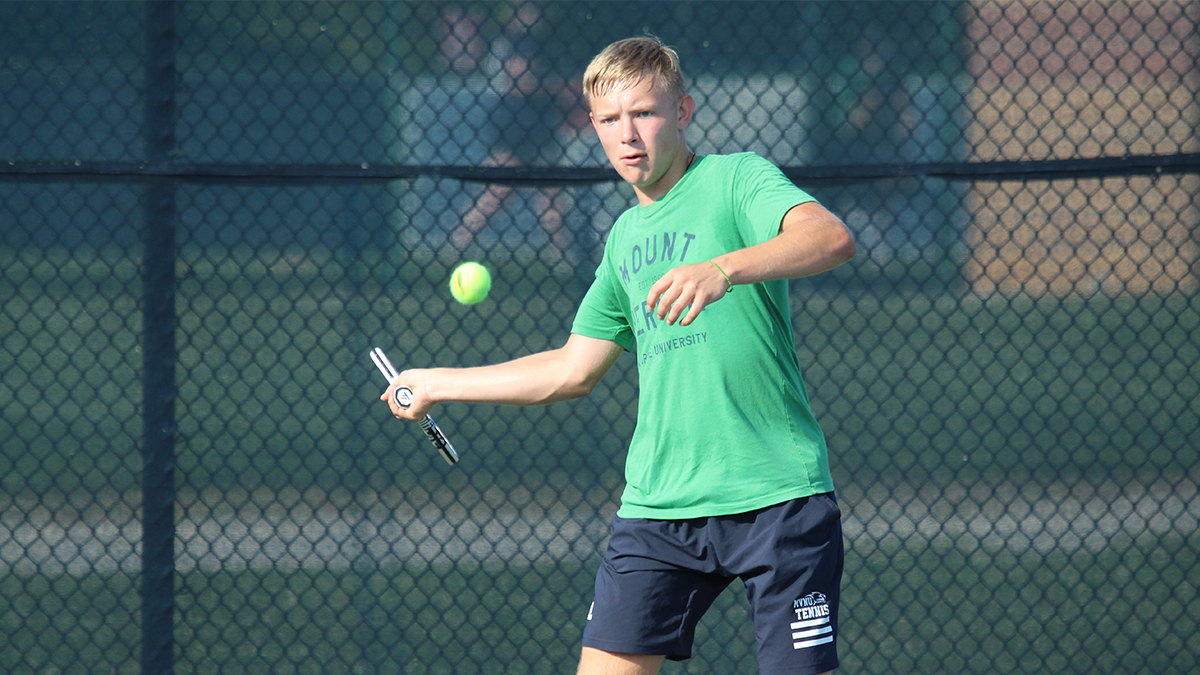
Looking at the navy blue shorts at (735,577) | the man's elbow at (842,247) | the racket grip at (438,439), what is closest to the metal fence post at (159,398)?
the racket grip at (438,439)

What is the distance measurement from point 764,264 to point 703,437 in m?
0.44

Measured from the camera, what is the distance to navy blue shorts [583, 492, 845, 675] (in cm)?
178

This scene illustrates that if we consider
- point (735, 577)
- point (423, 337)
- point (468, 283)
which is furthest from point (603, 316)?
point (423, 337)

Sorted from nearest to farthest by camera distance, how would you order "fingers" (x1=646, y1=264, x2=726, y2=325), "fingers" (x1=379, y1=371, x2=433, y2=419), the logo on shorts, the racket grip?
"fingers" (x1=646, y1=264, x2=726, y2=325), the logo on shorts, "fingers" (x1=379, y1=371, x2=433, y2=419), the racket grip

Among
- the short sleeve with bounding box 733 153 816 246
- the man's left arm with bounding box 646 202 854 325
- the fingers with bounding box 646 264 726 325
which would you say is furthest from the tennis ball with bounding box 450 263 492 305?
the fingers with bounding box 646 264 726 325

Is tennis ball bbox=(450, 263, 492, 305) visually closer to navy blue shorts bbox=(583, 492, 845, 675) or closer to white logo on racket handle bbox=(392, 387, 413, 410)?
white logo on racket handle bbox=(392, 387, 413, 410)

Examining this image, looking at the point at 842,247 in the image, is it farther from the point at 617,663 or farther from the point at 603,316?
the point at 617,663

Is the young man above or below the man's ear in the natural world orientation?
below

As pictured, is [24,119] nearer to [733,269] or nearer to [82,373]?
[82,373]

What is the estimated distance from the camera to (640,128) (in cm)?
185

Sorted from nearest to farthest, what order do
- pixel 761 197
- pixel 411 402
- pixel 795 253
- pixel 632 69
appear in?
pixel 795 253, pixel 761 197, pixel 632 69, pixel 411 402

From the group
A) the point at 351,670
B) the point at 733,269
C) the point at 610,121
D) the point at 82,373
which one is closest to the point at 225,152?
the point at 82,373

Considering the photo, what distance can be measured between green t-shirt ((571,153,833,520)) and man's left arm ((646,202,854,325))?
6.1 inches

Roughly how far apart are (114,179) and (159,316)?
17.0 inches
